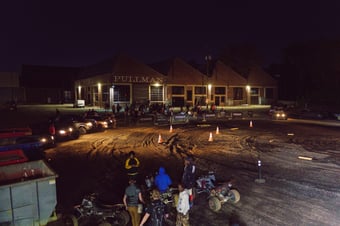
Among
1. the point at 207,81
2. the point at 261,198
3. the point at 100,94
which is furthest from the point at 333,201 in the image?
the point at 207,81

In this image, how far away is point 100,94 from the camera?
1630 inches

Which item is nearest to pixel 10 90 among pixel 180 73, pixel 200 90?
pixel 180 73

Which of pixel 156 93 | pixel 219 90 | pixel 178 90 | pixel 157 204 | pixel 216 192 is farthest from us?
pixel 219 90

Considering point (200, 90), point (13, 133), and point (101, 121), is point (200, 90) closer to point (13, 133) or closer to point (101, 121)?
point (101, 121)

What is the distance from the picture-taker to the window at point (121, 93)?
3819 centimetres

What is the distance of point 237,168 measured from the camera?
38.5 feet

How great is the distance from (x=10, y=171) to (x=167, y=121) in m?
21.2

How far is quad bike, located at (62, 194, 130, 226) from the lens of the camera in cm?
659


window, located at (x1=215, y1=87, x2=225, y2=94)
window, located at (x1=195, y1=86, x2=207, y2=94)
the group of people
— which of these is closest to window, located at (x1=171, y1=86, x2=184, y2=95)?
window, located at (x1=195, y1=86, x2=207, y2=94)

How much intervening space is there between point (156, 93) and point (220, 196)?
34978 mm

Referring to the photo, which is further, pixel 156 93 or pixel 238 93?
pixel 238 93

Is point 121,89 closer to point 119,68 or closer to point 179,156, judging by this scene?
point 119,68

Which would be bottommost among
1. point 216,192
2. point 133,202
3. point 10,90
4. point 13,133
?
point 216,192

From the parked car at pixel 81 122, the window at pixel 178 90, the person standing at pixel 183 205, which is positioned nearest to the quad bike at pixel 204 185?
the person standing at pixel 183 205
